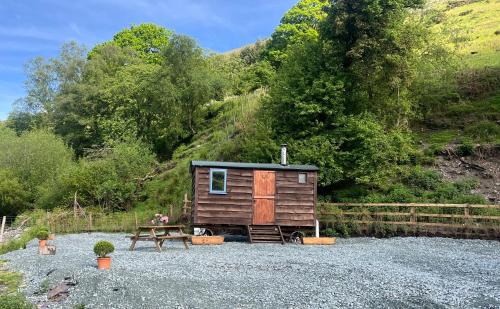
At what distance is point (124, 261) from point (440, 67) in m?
22.4

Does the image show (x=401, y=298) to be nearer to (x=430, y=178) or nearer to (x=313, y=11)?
(x=430, y=178)

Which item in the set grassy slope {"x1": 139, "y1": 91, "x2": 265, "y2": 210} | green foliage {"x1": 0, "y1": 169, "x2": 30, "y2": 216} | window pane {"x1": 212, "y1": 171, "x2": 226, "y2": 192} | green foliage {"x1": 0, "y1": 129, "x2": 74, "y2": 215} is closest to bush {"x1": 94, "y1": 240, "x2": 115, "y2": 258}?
window pane {"x1": 212, "y1": 171, "x2": 226, "y2": 192}

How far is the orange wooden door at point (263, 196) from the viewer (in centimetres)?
1883

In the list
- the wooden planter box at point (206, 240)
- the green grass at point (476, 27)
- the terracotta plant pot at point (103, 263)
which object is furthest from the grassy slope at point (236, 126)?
the terracotta plant pot at point (103, 263)

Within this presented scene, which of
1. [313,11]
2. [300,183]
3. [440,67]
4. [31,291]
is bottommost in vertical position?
[31,291]

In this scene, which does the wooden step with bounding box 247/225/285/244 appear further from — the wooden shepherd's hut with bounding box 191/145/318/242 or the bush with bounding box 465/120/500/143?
the bush with bounding box 465/120/500/143

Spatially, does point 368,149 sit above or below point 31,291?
above

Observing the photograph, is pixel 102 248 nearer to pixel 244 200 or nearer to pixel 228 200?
pixel 228 200

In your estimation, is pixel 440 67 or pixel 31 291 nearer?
pixel 31 291

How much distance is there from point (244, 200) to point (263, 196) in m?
0.82

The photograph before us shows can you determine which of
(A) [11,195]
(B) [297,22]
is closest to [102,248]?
(A) [11,195]

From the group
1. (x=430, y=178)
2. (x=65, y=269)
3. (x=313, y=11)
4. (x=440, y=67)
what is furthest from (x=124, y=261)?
(x=313, y=11)

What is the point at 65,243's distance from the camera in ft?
62.5

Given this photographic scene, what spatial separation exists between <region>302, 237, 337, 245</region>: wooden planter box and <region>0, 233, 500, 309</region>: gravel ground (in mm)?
1595
